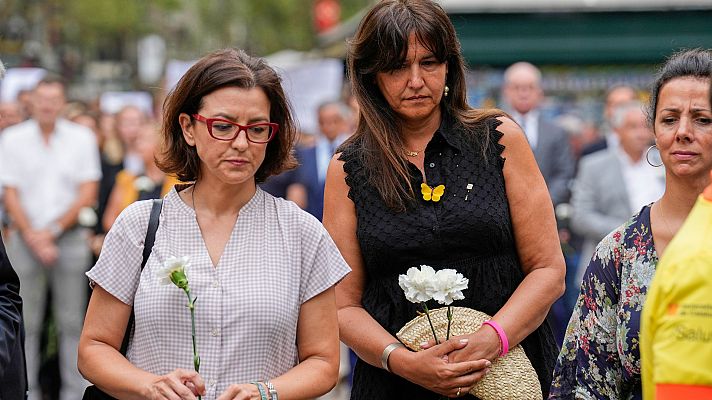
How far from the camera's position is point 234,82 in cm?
441

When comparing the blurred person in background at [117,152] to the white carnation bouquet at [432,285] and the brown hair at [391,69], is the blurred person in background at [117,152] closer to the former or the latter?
the brown hair at [391,69]

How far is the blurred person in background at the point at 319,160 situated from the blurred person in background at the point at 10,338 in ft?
23.4

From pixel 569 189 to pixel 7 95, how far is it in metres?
8.64

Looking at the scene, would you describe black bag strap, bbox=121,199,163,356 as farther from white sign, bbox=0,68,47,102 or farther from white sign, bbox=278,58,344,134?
white sign, bbox=278,58,344,134

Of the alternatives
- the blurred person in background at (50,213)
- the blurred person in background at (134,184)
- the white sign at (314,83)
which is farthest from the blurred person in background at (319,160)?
the white sign at (314,83)

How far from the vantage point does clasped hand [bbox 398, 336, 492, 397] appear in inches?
178

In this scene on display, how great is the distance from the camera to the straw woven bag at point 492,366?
15.1 ft

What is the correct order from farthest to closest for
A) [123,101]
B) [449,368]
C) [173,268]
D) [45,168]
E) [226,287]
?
[123,101] < [45,168] < [449,368] < [226,287] < [173,268]

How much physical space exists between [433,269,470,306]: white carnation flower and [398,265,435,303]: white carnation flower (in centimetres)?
2

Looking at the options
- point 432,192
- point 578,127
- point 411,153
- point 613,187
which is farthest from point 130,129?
point 432,192

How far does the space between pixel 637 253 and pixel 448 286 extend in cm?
64

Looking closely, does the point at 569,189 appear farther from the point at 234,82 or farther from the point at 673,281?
the point at 673,281

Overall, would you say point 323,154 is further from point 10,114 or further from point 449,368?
point 449,368

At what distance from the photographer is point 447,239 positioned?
475 centimetres
